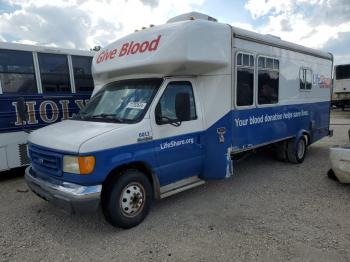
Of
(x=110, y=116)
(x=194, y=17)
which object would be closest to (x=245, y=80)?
(x=194, y=17)

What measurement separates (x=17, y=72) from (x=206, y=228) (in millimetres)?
5353

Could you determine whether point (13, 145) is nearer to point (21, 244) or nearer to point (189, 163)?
point (21, 244)

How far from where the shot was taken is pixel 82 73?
25.4 feet

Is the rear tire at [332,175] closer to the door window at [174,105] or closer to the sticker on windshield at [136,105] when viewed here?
the door window at [174,105]

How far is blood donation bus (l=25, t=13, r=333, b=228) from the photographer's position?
3.89 m

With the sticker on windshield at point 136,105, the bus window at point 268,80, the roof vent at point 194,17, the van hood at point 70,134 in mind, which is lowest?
the van hood at point 70,134

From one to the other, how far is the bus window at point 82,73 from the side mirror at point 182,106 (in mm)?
3980

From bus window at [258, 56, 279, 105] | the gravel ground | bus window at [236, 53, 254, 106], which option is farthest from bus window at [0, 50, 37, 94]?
bus window at [258, 56, 279, 105]

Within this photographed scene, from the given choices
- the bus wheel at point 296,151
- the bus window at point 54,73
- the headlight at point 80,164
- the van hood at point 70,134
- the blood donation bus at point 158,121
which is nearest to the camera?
the headlight at point 80,164

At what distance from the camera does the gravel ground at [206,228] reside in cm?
368

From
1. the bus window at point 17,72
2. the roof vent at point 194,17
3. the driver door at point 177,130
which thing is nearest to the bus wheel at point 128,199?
the driver door at point 177,130

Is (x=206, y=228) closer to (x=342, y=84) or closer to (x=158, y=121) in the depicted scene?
(x=158, y=121)

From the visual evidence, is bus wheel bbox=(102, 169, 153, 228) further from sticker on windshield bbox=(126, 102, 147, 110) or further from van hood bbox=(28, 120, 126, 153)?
sticker on windshield bbox=(126, 102, 147, 110)

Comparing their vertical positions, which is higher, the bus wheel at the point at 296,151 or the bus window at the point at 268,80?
the bus window at the point at 268,80
